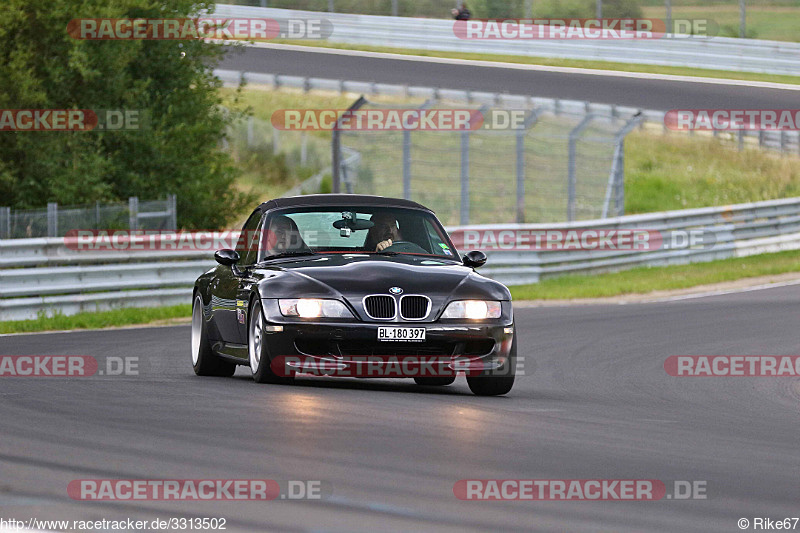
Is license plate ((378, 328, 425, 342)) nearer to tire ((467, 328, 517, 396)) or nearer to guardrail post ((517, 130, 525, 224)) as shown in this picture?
tire ((467, 328, 517, 396))

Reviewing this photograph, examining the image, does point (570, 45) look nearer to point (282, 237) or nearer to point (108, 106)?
point (108, 106)

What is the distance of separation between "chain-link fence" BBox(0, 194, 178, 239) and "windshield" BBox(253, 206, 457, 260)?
8518 mm

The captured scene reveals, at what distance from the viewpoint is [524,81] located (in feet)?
136

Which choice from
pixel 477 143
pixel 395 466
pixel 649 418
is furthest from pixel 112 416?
pixel 477 143

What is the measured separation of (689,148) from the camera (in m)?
40.8

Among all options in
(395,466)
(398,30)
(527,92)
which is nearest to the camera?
(395,466)

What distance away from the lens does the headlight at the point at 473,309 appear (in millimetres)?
10336

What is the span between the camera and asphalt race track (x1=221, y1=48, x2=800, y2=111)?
3875 centimetres

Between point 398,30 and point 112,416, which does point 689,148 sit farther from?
point 112,416

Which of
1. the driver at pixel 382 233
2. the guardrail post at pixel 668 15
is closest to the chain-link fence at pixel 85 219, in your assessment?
the driver at pixel 382 233

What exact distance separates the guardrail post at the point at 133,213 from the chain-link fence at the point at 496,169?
5.20 meters

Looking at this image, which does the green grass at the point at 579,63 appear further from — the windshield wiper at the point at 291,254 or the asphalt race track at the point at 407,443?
the windshield wiper at the point at 291,254

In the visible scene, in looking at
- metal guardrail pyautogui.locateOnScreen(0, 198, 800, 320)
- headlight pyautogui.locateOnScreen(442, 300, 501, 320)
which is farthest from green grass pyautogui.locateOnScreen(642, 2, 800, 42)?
headlight pyautogui.locateOnScreen(442, 300, 501, 320)

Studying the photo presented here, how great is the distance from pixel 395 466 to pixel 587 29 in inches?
→ 1539
